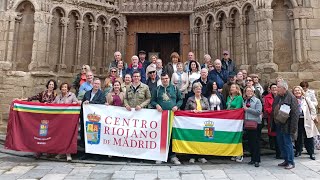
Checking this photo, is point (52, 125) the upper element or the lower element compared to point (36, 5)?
lower

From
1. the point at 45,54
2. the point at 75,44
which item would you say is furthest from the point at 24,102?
the point at 75,44

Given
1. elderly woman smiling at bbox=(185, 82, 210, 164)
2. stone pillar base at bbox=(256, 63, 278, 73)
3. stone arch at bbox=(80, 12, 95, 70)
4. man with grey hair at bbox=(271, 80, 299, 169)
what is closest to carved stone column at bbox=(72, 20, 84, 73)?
stone arch at bbox=(80, 12, 95, 70)

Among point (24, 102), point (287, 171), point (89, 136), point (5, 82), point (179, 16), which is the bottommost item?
point (287, 171)

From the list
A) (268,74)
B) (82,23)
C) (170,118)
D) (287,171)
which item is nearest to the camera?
(287,171)

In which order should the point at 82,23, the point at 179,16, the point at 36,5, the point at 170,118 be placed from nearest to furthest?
1. the point at 170,118
2. the point at 36,5
3. the point at 82,23
4. the point at 179,16

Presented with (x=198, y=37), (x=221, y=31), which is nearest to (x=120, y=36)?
(x=198, y=37)

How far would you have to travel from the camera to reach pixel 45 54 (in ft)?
27.7

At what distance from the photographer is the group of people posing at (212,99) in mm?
5246

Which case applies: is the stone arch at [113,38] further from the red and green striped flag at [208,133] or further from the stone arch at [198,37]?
the red and green striped flag at [208,133]

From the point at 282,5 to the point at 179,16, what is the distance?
371 centimetres

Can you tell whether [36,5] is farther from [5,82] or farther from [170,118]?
[170,118]

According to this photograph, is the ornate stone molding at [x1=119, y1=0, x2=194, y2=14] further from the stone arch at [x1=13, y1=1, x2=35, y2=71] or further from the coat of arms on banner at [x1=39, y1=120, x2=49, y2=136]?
the coat of arms on banner at [x1=39, y1=120, x2=49, y2=136]

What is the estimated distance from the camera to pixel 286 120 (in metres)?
5.11

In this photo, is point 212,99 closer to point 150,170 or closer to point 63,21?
point 150,170
